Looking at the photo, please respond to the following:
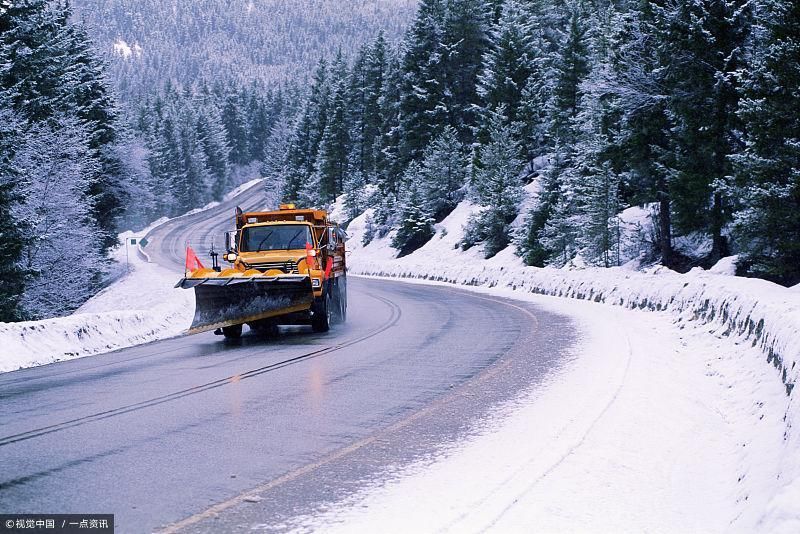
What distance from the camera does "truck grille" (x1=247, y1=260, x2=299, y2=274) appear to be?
15432 millimetres

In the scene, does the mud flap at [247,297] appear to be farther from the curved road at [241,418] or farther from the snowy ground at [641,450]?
the snowy ground at [641,450]

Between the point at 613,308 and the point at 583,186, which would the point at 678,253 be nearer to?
the point at 583,186

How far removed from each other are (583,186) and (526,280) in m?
5.92

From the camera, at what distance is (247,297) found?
14.8 meters

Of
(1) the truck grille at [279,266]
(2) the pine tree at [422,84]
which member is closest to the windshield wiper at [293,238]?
(1) the truck grille at [279,266]

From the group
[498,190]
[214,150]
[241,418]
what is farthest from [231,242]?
[214,150]

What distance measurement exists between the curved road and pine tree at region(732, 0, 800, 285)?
887 cm

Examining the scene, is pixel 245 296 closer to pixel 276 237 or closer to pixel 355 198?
pixel 276 237

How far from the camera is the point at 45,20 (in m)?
34.2

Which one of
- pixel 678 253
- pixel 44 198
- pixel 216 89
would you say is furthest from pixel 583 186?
pixel 216 89

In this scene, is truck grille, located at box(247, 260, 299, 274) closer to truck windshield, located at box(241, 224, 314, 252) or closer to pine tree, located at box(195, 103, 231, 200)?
truck windshield, located at box(241, 224, 314, 252)

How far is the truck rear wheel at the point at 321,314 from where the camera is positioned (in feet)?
51.2

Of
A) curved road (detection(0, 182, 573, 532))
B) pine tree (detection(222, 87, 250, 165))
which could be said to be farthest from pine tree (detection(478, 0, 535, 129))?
pine tree (detection(222, 87, 250, 165))

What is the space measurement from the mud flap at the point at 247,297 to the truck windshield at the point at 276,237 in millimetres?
1757
